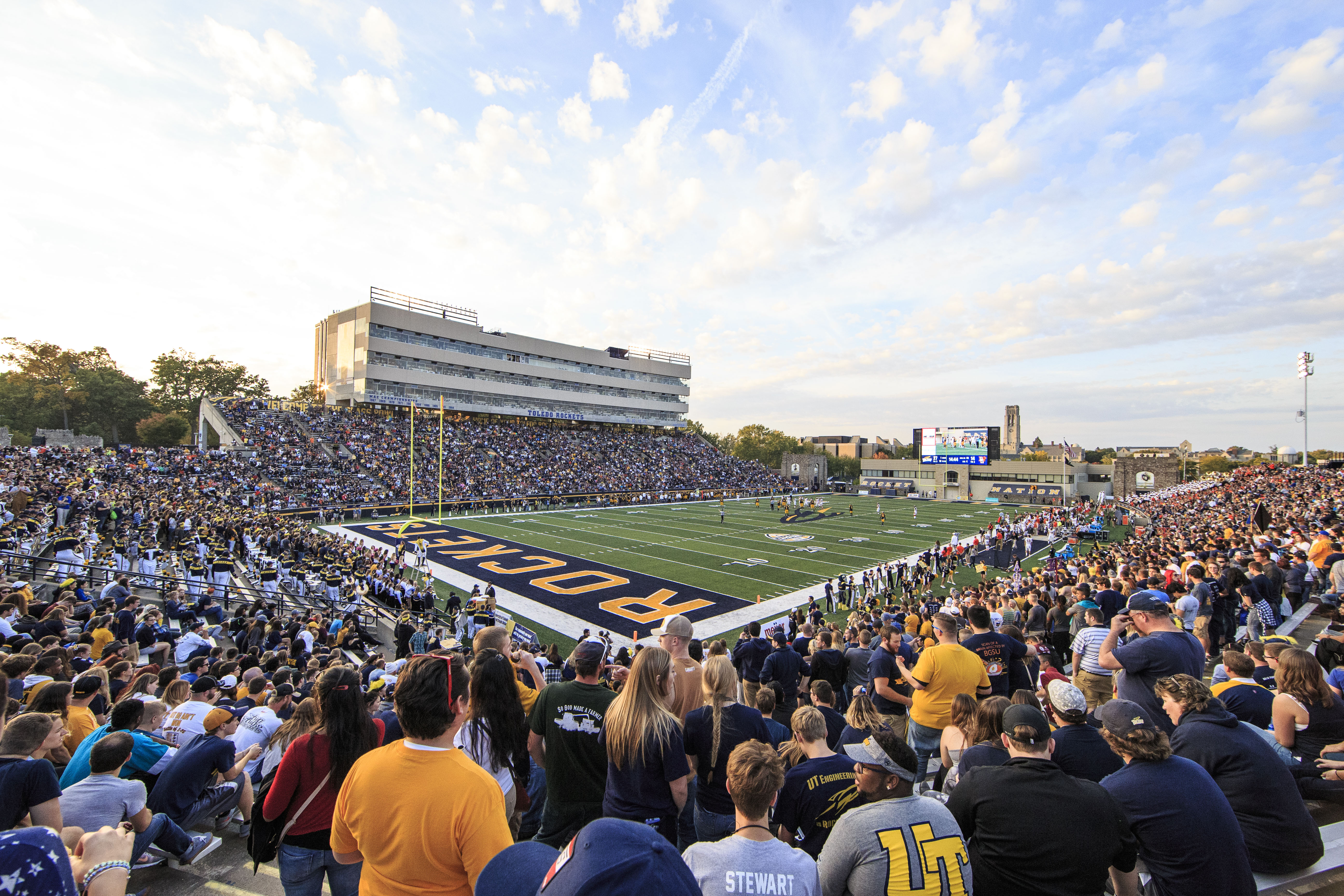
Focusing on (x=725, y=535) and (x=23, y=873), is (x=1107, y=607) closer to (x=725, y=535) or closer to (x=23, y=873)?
(x=23, y=873)

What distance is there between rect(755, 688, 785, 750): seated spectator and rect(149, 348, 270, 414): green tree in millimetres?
74469

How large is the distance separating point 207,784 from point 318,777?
6.40 ft

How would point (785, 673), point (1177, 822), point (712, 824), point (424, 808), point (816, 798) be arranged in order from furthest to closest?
point (785, 673), point (712, 824), point (816, 798), point (1177, 822), point (424, 808)

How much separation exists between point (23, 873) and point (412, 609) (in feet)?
52.5

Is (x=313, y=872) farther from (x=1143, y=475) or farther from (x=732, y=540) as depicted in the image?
(x=1143, y=475)

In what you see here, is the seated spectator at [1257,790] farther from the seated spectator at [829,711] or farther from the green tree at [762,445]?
the green tree at [762,445]

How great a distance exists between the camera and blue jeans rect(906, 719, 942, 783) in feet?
16.4

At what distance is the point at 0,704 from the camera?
3314mm

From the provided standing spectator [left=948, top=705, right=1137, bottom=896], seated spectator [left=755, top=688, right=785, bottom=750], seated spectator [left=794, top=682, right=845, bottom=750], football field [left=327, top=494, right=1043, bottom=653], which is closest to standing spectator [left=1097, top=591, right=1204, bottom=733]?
seated spectator [left=794, top=682, right=845, bottom=750]

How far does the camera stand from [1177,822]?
8.71ft

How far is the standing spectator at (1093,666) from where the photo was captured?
4.70 meters

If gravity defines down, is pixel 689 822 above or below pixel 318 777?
below

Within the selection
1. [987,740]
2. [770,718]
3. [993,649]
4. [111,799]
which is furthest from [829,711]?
[111,799]

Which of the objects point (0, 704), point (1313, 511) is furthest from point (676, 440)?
point (0, 704)
